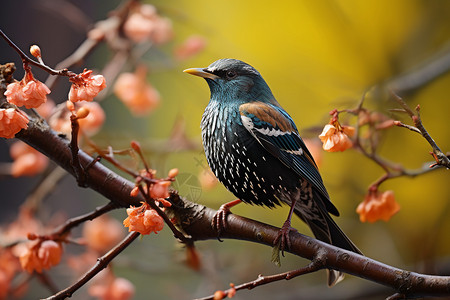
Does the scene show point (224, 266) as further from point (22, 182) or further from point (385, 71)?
point (22, 182)

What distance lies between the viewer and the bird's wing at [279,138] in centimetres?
99

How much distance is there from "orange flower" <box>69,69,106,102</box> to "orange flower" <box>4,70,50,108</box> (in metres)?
0.04

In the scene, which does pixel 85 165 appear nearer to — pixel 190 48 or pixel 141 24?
pixel 141 24

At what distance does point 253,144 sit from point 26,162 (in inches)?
25.6

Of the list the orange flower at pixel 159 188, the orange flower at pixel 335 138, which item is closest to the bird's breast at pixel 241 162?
the orange flower at pixel 335 138

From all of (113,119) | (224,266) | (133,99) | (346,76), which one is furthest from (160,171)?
(113,119)

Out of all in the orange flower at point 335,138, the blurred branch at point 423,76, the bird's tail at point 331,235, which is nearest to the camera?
the orange flower at point 335,138

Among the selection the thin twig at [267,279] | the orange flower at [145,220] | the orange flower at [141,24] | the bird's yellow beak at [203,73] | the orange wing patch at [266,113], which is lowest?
the thin twig at [267,279]

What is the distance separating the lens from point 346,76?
1.83 metres

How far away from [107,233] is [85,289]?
48cm

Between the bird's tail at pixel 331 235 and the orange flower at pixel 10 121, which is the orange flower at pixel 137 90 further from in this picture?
the orange flower at pixel 10 121

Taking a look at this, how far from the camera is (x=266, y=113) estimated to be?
3.26 feet

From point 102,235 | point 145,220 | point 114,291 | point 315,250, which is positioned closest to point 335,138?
point 315,250

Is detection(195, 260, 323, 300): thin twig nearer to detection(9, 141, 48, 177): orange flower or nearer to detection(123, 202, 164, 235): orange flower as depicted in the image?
detection(123, 202, 164, 235): orange flower
